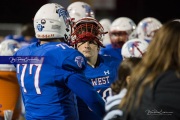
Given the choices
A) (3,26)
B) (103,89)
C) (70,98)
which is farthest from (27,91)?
(3,26)

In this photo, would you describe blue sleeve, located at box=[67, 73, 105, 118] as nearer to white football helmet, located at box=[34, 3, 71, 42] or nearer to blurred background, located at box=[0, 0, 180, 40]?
white football helmet, located at box=[34, 3, 71, 42]

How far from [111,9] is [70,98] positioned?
10586 millimetres

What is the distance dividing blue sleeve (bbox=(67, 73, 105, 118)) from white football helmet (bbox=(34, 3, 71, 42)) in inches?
18.7

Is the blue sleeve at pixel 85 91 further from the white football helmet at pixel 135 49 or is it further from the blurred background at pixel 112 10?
the blurred background at pixel 112 10

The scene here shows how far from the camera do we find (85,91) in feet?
13.3

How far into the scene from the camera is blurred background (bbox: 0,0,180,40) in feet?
47.8

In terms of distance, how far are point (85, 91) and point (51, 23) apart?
64cm

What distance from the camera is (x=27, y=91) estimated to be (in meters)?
4.34

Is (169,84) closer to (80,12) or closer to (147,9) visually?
(80,12)

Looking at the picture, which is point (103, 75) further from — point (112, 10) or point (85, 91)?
point (112, 10)

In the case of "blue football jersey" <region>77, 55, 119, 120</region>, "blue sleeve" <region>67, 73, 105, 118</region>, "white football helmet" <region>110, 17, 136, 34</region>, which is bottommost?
"white football helmet" <region>110, 17, 136, 34</region>
